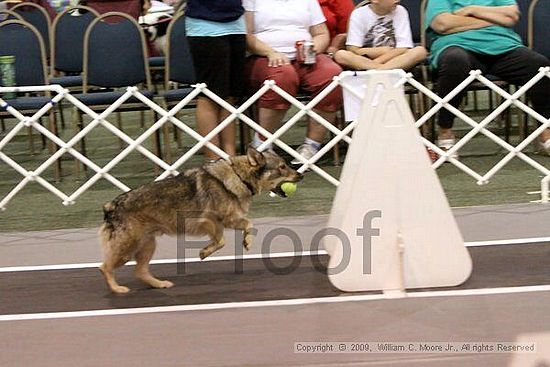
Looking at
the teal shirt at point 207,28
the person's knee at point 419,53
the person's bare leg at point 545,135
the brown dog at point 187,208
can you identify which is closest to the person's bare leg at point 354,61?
the person's knee at point 419,53

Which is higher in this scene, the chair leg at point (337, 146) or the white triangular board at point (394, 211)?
the white triangular board at point (394, 211)

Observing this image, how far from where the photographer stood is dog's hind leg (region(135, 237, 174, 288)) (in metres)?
4.66

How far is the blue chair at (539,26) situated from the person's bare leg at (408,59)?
996 millimetres

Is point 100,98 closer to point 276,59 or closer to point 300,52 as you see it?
point 276,59

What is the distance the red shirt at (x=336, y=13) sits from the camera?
7.61 meters

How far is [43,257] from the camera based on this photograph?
5.38m

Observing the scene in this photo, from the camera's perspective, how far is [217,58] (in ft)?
22.1

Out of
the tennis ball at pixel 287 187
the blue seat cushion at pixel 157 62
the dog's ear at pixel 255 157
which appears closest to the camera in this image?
the dog's ear at pixel 255 157

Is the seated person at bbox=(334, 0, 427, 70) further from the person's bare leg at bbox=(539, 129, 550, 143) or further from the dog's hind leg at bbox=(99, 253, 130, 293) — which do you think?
the dog's hind leg at bbox=(99, 253, 130, 293)

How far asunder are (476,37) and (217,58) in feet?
6.51

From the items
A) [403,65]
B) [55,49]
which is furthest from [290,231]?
[55,49]

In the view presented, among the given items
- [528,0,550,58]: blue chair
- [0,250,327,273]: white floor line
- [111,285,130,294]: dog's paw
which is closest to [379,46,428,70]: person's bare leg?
[528,0,550,58]: blue chair

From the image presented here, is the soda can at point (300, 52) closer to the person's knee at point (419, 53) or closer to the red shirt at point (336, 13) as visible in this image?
the red shirt at point (336, 13)

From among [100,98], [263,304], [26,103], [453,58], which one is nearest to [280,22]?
[453,58]
